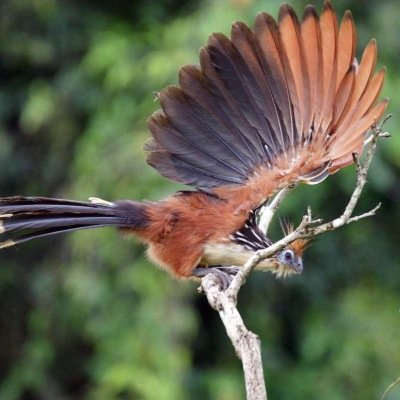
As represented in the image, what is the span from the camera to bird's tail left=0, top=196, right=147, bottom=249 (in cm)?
410

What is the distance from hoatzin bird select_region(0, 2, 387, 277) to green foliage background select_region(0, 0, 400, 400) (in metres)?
1.89

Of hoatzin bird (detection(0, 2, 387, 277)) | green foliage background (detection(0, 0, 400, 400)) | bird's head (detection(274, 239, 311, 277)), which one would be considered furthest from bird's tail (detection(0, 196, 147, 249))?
green foliage background (detection(0, 0, 400, 400))

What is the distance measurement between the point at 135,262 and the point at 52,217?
2.68m

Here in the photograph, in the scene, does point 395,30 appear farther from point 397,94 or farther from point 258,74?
point 258,74

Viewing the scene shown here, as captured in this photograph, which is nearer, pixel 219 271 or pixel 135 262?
pixel 219 271

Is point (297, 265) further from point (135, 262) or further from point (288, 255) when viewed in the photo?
point (135, 262)

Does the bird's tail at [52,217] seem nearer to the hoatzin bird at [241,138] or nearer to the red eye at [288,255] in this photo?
the hoatzin bird at [241,138]

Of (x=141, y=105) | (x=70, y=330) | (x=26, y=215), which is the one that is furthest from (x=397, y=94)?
(x=26, y=215)

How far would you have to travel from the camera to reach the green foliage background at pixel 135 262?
265 inches

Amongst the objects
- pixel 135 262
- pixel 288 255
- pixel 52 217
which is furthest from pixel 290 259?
pixel 135 262

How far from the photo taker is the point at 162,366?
6586 millimetres

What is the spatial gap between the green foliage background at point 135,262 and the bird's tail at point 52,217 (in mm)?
1814

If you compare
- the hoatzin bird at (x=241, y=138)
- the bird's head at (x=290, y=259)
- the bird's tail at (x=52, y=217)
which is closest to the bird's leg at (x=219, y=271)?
→ the hoatzin bird at (x=241, y=138)

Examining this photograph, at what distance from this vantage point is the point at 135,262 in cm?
686
